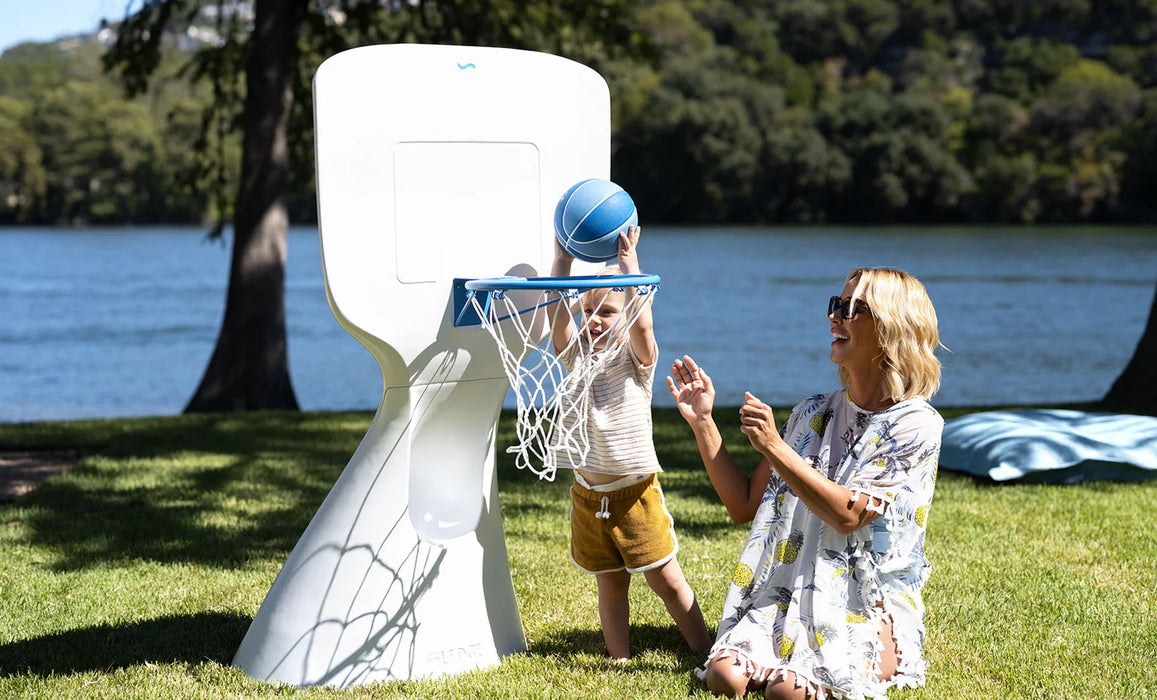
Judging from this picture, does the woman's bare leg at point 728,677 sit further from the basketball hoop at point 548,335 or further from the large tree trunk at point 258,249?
the large tree trunk at point 258,249

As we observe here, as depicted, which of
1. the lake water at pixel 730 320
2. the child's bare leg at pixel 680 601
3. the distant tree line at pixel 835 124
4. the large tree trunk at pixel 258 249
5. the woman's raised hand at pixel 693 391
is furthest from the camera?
the distant tree line at pixel 835 124

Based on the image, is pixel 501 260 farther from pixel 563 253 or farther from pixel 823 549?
pixel 823 549

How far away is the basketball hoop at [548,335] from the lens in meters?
3.73

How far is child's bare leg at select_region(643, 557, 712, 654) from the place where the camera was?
4035mm

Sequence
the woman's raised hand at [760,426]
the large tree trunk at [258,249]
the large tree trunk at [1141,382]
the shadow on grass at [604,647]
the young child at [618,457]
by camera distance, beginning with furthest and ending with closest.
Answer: the large tree trunk at [258,249], the large tree trunk at [1141,382], the shadow on grass at [604,647], the young child at [618,457], the woman's raised hand at [760,426]

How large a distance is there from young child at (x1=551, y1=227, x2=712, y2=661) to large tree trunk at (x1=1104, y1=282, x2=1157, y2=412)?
7322mm

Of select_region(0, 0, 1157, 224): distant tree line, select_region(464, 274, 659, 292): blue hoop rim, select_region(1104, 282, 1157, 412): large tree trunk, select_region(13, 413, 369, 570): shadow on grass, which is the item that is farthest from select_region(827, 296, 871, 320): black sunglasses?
select_region(0, 0, 1157, 224): distant tree line

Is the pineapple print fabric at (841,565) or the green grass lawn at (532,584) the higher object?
the pineapple print fabric at (841,565)

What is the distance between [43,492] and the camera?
718cm

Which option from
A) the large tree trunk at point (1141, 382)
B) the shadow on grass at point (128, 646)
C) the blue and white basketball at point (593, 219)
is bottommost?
the large tree trunk at point (1141, 382)

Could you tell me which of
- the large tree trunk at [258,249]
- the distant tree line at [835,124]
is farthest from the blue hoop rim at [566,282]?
the distant tree line at [835,124]

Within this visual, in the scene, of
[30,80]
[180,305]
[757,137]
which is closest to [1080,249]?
[757,137]

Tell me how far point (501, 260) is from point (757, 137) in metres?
77.3

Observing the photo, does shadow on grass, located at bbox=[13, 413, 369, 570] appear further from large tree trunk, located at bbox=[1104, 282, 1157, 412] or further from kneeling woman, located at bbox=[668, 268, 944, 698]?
large tree trunk, located at bbox=[1104, 282, 1157, 412]
